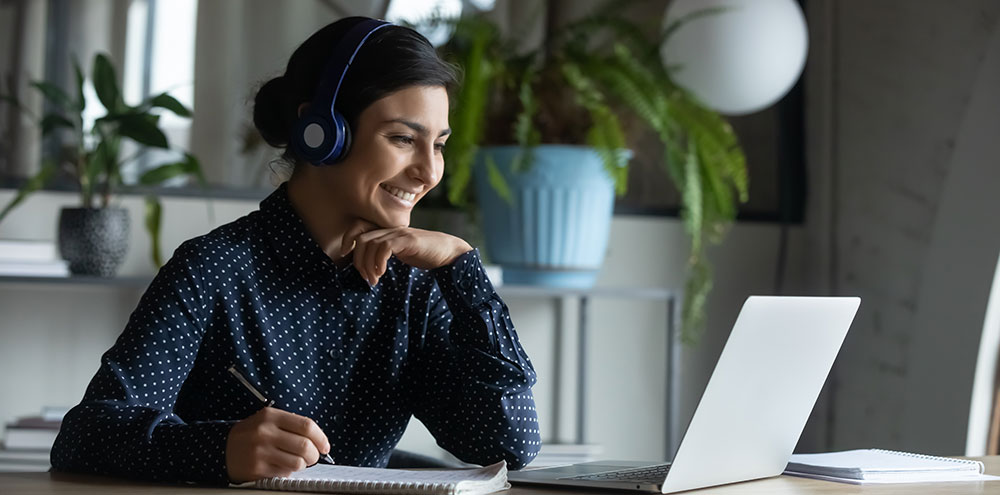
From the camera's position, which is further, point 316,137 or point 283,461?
point 316,137

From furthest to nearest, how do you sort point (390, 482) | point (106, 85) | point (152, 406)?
point (106, 85) → point (152, 406) → point (390, 482)

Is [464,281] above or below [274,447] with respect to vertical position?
above

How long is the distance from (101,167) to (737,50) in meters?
1.24

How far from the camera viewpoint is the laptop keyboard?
103cm

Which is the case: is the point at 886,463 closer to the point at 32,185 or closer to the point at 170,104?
the point at 170,104

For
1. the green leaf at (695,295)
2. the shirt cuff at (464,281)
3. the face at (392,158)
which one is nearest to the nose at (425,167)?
the face at (392,158)

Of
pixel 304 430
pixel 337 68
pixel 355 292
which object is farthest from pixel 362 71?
pixel 304 430

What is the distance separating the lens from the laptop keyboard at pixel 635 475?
1029 millimetres

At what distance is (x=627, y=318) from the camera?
2771 mm

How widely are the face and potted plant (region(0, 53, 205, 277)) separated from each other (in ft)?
2.93

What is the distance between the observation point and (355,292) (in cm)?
142

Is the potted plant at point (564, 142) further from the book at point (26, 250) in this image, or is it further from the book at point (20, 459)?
the book at point (20, 459)

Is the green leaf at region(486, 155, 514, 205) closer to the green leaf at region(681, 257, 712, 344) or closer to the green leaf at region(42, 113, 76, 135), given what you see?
the green leaf at region(681, 257, 712, 344)

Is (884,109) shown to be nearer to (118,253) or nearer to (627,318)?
→ (627,318)
